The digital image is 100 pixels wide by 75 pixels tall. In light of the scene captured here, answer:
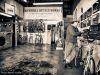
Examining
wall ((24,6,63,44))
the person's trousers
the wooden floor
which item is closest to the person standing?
the person's trousers

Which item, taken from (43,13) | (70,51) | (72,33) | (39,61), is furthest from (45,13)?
(72,33)

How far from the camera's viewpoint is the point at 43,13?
17.6 metres

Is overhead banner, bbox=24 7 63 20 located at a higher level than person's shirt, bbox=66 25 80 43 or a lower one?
higher

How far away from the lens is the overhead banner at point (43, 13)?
688 inches

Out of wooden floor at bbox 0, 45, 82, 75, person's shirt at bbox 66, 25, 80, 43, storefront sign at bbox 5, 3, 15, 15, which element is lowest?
wooden floor at bbox 0, 45, 82, 75

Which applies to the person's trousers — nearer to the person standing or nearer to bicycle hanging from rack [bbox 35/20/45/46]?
the person standing

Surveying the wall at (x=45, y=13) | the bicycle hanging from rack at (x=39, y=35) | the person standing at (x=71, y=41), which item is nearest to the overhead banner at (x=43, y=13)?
the wall at (x=45, y=13)

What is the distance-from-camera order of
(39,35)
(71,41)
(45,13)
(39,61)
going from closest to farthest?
(71,41)
(39,61)
(39,35)
(45,13)

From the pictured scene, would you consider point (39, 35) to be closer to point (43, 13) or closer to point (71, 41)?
point (43, 13)

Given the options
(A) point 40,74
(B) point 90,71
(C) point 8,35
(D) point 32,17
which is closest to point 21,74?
(A) point 40,74

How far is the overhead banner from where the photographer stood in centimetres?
1748

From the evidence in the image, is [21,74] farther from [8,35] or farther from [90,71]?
[8,35]

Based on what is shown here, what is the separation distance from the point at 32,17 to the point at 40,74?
1324 centimetres

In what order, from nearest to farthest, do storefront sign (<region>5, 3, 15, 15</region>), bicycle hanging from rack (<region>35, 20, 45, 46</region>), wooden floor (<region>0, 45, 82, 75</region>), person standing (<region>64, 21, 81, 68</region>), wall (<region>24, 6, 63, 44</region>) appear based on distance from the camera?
wooden floor (<region>0, 45, 82, 75</region>) → person standing (<region>64, 21, 81, 68</region>) → storefront sign (<region>5, 3, 15, 15</region>) → bicycle hanging from rack (<region>35, 20, 45, 46</region>) → wall (<region>24, 6, 63, 44</region>)
